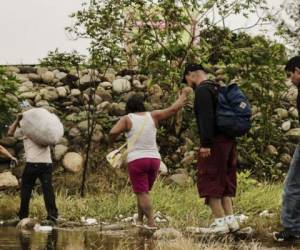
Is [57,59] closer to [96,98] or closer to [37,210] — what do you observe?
[96,98]

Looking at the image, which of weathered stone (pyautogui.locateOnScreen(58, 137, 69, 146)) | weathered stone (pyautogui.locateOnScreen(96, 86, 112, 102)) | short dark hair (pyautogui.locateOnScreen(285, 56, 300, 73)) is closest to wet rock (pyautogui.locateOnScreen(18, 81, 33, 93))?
weathered stone (pyautogui.locateOnScreen(96, 86, 112, 102))

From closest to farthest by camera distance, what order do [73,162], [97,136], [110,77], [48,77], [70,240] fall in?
[70,240], [73,162], [97,136], [48,77], [110,77]

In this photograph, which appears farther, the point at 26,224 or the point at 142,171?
the point at 26,224

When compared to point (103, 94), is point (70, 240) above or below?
below

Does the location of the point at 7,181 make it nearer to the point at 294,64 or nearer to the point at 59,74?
the point at 59,74

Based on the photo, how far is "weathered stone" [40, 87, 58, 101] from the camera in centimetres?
1506

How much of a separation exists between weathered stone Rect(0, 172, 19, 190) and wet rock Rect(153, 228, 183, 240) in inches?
183

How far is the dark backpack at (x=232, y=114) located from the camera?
7.92 m

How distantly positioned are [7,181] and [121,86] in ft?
13.1

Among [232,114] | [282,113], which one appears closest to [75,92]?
[282,113]

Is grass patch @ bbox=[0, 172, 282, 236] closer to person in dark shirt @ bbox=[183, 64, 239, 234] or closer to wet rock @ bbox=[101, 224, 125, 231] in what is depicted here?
wet rock @ bbox=[101, 224, 125, 231]

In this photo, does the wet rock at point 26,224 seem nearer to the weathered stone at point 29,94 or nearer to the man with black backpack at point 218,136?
the man with black backpack at point 218,136

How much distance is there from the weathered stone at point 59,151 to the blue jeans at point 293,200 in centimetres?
627

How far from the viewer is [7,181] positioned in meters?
12.4
